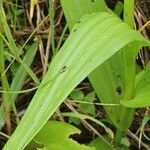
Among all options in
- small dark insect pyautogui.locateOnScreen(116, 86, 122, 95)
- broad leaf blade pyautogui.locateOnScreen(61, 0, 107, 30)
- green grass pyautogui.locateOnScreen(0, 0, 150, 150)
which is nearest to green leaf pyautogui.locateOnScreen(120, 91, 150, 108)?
green grass pyautogui.locateOnScreen(0, 0, 150, 150)

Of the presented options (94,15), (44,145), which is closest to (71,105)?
(44,145)

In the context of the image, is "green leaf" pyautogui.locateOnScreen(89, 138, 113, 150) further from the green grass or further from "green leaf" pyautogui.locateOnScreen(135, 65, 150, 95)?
"green leaf" pyautogui.locateOnScreen(135, 65, 150, 95)

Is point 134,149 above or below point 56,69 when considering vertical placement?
below

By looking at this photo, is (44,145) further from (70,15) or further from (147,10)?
(147,10)

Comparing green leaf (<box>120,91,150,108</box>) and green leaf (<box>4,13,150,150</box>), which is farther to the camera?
green leaf (<box>120,91,150,108</box>)

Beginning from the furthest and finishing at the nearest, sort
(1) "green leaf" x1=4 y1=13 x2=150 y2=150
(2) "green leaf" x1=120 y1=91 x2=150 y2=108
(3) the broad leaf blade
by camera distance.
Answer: (3) the broad leaf blade, (2) "green leaf" x1=120 y1=91 x2=150 y2=108, (1) "green leaf" x1=4 y1=13 x2=150 y2=150

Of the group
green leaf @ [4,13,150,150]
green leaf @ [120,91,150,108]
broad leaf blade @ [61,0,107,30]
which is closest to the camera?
green leaf @ [4,13,150,150]

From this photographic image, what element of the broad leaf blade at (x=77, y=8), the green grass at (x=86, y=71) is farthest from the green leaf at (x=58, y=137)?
the broad leaf blade at (x=77, y=8)

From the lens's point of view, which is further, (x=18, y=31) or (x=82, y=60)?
(x=18, y=31)
